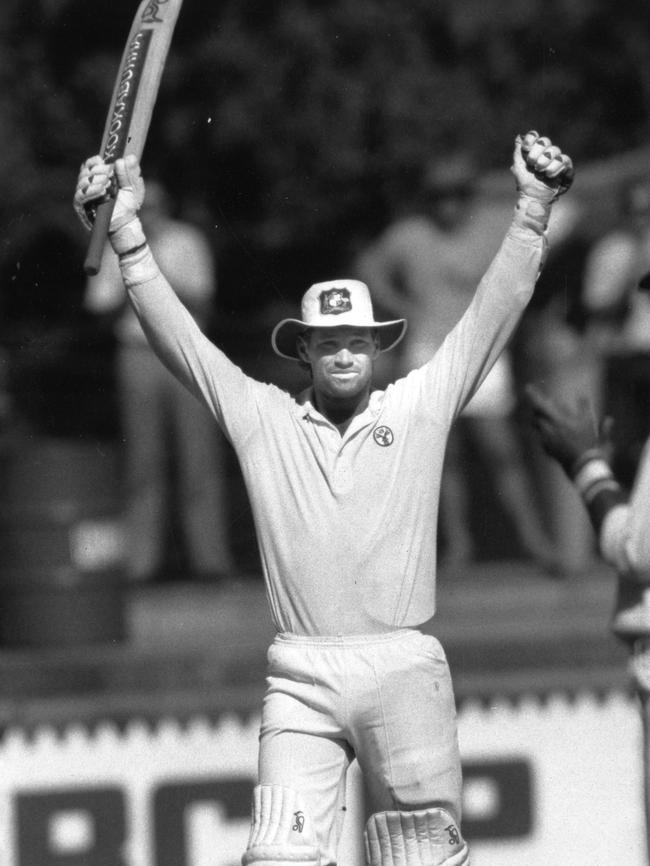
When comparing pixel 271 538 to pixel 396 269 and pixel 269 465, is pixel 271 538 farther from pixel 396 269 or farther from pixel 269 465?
pixel 396 269

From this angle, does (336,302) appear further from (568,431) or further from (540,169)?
(568,431)

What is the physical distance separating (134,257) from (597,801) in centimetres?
260

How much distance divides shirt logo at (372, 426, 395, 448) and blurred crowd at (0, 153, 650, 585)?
291 centimetres

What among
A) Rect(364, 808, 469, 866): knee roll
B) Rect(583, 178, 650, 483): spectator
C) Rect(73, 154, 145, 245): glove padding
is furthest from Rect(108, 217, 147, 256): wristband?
Rect(583, 178, 650, 483): spectator

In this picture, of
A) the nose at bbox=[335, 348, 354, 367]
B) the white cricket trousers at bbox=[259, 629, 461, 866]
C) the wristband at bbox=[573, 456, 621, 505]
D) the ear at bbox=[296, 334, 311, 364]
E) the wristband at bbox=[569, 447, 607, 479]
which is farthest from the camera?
the wristband at bbox=[569, 447, 607, 479]

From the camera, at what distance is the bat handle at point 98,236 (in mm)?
5156

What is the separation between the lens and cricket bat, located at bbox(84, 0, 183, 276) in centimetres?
556

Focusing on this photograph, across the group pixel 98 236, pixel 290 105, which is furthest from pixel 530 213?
pixel 290 105

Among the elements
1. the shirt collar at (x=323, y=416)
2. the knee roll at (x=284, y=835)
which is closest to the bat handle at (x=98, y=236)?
the shirt collar at (x=323, y=416)

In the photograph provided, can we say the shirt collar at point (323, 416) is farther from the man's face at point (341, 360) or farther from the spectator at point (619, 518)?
the spectator at point (619, 518)

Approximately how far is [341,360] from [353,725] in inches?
34.7

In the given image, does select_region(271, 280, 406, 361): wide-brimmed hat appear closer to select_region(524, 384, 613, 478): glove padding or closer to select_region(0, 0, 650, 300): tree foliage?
select_region(524, 384, 613, 478): glove padding

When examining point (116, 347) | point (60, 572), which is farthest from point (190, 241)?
point (60, 572)

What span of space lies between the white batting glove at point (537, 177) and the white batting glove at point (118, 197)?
0.92 m
